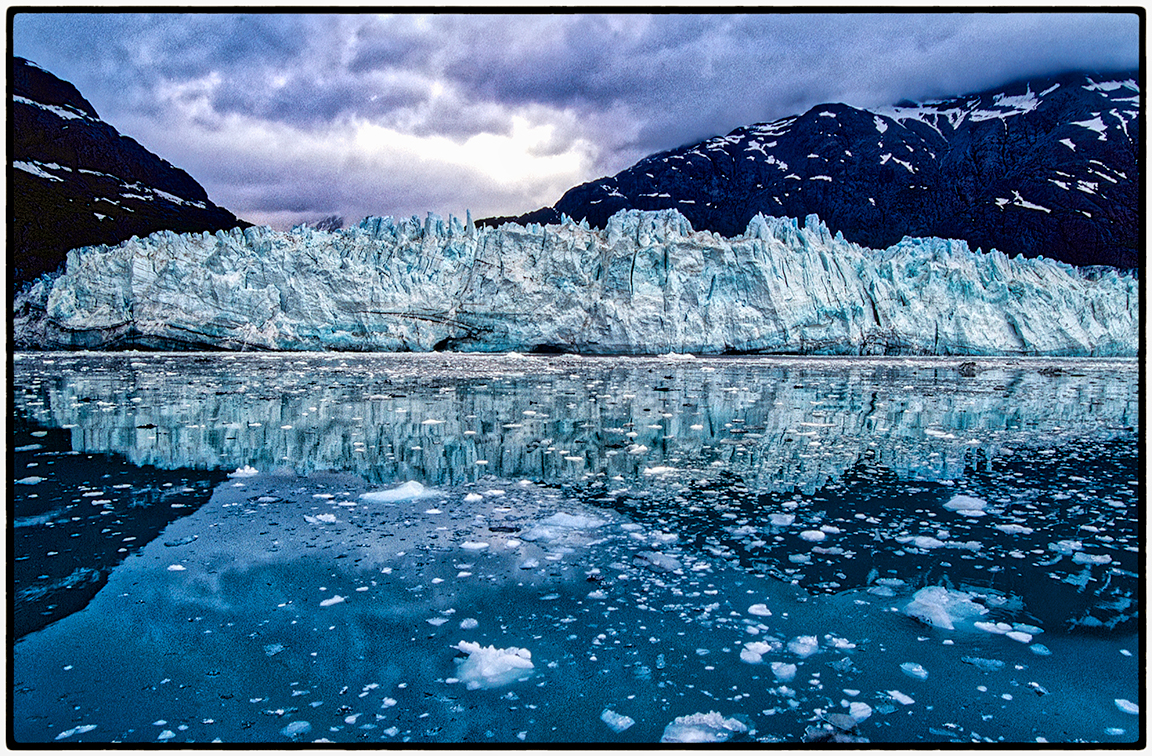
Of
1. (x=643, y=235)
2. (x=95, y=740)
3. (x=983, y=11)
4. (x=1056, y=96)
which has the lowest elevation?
(x=95, y=740)

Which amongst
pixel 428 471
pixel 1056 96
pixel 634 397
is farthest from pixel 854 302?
pixel 1056 96

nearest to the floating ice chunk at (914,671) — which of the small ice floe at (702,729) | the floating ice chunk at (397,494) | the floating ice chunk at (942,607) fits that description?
the floating ice chunk at (942,607)

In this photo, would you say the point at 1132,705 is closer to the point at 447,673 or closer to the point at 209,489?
the point at 447,673

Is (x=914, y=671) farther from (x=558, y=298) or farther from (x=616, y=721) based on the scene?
(x=558, y=298)

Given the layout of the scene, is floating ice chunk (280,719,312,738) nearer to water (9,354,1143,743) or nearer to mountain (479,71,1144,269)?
water (9,354,1143,743)

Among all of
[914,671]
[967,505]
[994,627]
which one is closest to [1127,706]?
[994,627]

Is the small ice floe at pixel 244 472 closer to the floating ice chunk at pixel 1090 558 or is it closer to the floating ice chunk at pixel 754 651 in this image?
the floating ice chunk at pixel 754 651

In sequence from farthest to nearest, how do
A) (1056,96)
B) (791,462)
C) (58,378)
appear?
(1056,96)
(58,378)
(791,462)
